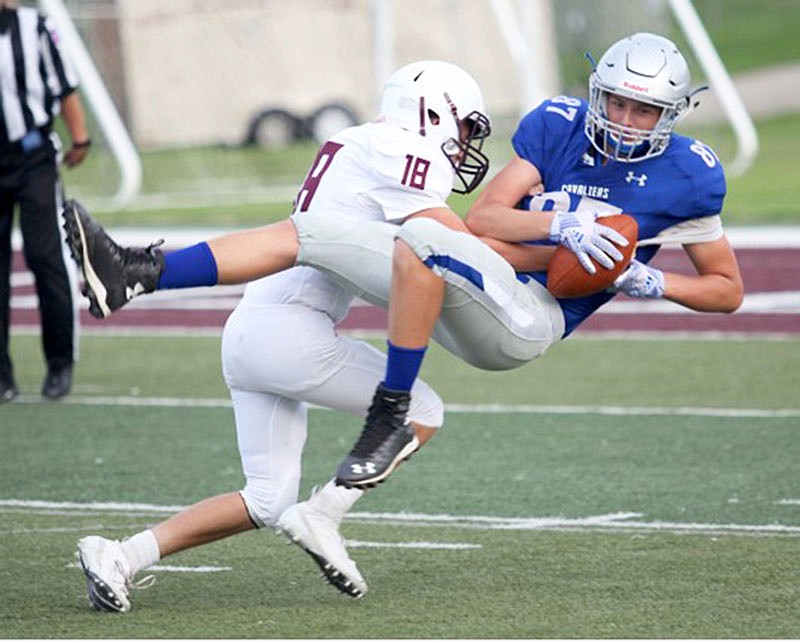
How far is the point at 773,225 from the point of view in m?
15.5

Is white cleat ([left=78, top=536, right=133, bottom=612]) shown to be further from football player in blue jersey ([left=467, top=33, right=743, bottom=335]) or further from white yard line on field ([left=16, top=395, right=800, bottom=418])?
white yard line on field ([left=16, top=395, right=800, bottom=418])

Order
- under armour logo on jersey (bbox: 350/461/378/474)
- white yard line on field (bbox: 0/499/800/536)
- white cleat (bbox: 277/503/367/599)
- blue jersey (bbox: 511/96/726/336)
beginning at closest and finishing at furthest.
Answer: under armour logo on jersey (bbox: 350/461/378/474)
white cleat (bbox: 277/503/367/599)
blue jersey (bbox: 511/96/726/336)
white yard line on field (bbox: 0/499/800/536)

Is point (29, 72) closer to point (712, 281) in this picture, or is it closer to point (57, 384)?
point (57, 384)

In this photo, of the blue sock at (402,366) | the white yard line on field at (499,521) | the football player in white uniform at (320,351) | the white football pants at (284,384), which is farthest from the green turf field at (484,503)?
the blue sock at (402,366)

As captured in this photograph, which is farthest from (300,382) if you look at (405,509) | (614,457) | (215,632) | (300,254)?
(614,457)

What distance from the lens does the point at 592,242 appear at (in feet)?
16.0

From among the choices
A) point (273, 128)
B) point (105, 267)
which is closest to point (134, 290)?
point (105, 267)

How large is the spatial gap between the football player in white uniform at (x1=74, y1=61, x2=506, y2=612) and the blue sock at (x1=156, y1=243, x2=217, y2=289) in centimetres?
Answer: 21

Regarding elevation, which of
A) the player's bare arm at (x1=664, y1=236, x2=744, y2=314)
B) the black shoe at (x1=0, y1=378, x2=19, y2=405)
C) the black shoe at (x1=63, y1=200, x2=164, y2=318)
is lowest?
the black shoe at (x1=0, y1=378, x2=19, y2=405)

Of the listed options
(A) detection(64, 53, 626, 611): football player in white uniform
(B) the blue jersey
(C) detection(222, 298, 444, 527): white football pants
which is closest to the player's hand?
(A) detection(64, 53, 626, 611): football player in white uniform

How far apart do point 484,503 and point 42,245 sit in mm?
3074

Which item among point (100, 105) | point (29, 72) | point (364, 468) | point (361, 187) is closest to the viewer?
point (364, 468)

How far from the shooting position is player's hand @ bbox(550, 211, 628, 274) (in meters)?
4.87

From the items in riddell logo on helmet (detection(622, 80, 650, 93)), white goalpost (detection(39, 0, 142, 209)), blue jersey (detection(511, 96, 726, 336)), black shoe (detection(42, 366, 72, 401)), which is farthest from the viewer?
white goalpost (detection(39, 0, 142, 209))
